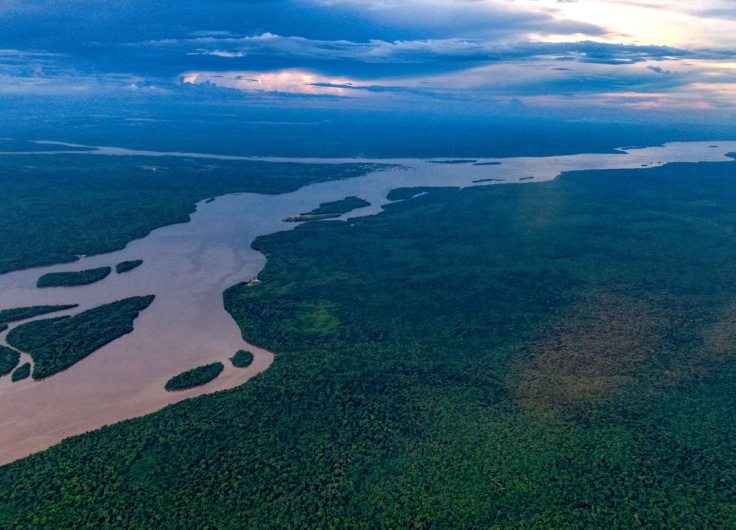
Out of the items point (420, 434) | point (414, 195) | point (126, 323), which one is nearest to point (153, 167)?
point (414, 195)

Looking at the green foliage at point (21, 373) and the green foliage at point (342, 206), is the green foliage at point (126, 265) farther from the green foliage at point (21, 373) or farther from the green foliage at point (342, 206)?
the green foliage at point (342, 206)

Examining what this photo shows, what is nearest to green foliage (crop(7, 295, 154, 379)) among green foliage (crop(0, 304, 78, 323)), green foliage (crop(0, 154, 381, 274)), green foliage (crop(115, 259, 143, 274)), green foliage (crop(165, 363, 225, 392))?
green foliage (crop(0, 304, 78, 323))

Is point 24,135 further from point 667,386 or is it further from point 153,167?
point 667,386

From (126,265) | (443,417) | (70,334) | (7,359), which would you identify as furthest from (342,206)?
(443,417)

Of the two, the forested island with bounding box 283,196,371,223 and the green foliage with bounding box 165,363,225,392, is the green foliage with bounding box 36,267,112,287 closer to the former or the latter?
the green foliage with bounding box 165,363,225,392

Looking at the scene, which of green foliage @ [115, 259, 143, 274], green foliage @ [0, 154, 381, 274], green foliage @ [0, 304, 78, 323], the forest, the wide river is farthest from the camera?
green foliage @ [0, 154, 381, 274]

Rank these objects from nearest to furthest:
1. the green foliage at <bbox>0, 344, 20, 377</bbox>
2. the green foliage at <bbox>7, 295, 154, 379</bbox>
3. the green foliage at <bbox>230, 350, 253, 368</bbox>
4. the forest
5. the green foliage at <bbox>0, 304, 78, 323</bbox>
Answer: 1. the forest
2. the green foliage at <bbox>0, 344, 20, 377</bbox>
3. the green foliage at <bbox>7, 295, 154, 379</bbox>
4. the green foliage at <bbox>230, 350, 253, 368</bbox>
5. the green foliage at <bbox>0, 304, 78, 323</bbox>

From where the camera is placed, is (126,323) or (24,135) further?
(24,135)
